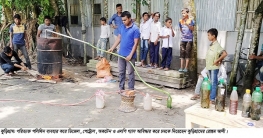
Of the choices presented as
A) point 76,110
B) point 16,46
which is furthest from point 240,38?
point 16,46

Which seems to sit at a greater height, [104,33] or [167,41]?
[104,33]

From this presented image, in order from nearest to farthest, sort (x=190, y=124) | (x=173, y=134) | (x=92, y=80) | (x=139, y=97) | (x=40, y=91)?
(x=173, y=134) < (x=190, y=124) < (x=139, y=97) < (x=40, y=91) < (x=92, y=80)

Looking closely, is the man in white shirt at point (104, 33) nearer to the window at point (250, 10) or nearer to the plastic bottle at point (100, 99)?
the plastic bottle at point (100, 99)

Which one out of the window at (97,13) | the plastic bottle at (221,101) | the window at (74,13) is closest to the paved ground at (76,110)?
the plastic bottle at (221,101)

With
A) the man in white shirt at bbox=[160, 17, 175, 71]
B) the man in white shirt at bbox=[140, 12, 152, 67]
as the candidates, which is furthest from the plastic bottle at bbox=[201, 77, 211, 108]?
the man in white shirt at bbox=[140, 12, 152, 67]

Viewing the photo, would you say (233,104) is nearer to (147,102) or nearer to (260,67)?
(147,102)

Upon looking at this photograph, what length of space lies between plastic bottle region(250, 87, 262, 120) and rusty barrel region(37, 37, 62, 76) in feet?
17.8

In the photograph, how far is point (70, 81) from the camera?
7.36 meters

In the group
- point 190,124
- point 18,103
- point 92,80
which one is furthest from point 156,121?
point 92,80

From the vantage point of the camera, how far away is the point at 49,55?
706cm

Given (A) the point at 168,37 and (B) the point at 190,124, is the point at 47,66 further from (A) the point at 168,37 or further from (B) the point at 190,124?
(B) the point at 190,124

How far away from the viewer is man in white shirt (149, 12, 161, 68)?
740cm

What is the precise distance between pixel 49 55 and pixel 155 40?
3004mm

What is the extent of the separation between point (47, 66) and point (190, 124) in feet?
16.5
